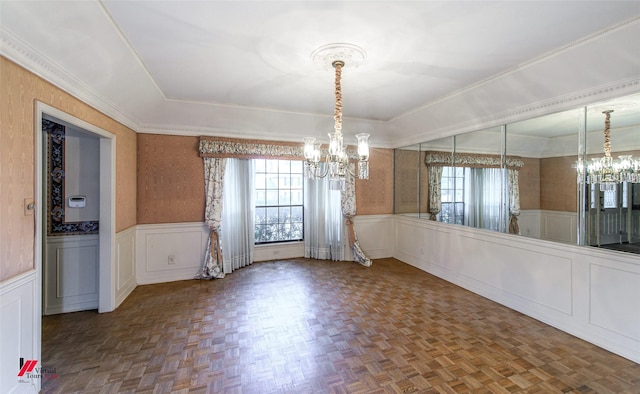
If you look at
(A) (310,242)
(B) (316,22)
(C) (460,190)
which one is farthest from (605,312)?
(A) (310,242)

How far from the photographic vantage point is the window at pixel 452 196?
4312 millimetres

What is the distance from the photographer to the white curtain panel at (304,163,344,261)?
18.2ft

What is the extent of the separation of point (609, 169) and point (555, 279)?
4.08ft

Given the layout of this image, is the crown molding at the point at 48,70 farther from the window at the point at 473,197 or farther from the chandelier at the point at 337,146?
the window at the point at 473,197

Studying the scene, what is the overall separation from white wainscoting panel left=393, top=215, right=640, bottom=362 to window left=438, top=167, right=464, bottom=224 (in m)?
0.16

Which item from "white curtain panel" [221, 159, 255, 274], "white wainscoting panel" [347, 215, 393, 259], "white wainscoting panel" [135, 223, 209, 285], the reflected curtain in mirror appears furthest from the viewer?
"white wainscoting panel" [347, 215, 393, 259]

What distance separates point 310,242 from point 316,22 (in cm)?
421

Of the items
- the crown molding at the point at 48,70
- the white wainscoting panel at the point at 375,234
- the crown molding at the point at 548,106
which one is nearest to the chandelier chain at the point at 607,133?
the crown molding at the point at 548,106

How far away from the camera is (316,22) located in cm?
213

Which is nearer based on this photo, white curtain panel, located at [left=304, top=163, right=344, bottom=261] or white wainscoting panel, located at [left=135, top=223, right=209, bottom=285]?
white wainscoting panel, located at [left=135, top=223, right=209, bottom=285]

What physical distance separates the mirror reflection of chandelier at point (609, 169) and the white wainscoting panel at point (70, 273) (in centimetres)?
560

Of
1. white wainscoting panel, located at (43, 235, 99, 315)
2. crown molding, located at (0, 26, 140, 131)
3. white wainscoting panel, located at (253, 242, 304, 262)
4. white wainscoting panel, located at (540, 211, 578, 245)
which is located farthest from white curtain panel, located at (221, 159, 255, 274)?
white wainscoting panel, located at (540, 211, 578, 245)

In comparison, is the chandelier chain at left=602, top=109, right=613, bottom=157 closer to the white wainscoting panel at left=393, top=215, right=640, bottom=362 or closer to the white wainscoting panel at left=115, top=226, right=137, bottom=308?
the white wainscoting panel at left=393, top=215, right=640, bottom=362

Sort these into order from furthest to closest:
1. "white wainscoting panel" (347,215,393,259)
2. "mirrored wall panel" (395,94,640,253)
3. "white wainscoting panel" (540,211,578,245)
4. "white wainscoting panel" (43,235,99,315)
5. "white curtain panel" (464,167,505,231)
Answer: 1. "white wainscoting panel" (347,215,393,259)
2. "white curtain panel" (464,167,505,231)
3. "white wainscoting panel" (43,235,99,315)
4. "white wainscoting panel" (540,211,578,245)
5. "mirrored wall panel" (395,94,640,253)
